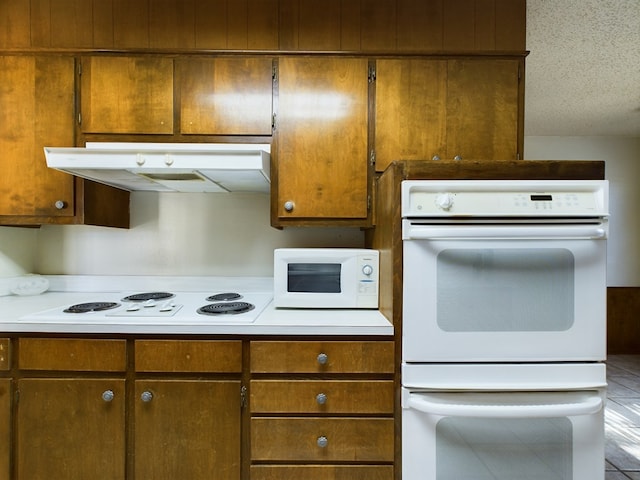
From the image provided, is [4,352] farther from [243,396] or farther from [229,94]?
[229,94]

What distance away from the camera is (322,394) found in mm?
1126

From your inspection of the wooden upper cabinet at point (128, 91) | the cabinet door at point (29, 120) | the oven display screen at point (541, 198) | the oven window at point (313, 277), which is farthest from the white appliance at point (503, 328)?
the cabinet door at point (29, 120)

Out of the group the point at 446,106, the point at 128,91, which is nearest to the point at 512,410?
the point at 446,106

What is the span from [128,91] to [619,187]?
4777 mm

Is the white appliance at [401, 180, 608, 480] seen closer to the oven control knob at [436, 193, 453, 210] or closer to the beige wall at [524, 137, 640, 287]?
the oven control knob at [436, 193, 453, 210]

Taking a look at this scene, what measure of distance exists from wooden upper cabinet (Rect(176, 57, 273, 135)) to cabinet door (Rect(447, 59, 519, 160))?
869 millimetres

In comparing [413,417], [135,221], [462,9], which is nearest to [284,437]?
[413,417]

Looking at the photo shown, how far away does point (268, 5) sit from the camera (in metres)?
1.47

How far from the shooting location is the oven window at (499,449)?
3.59ft

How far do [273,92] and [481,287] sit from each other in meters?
1.24

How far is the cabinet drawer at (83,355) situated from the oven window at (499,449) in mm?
1190

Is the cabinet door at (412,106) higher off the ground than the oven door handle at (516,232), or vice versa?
the cabinet door at (412,106)

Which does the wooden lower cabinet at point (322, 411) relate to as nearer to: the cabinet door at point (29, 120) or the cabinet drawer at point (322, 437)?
the cabinet drawer at point (322, 437)

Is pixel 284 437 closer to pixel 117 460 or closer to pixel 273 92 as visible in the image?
pixel 117 460
